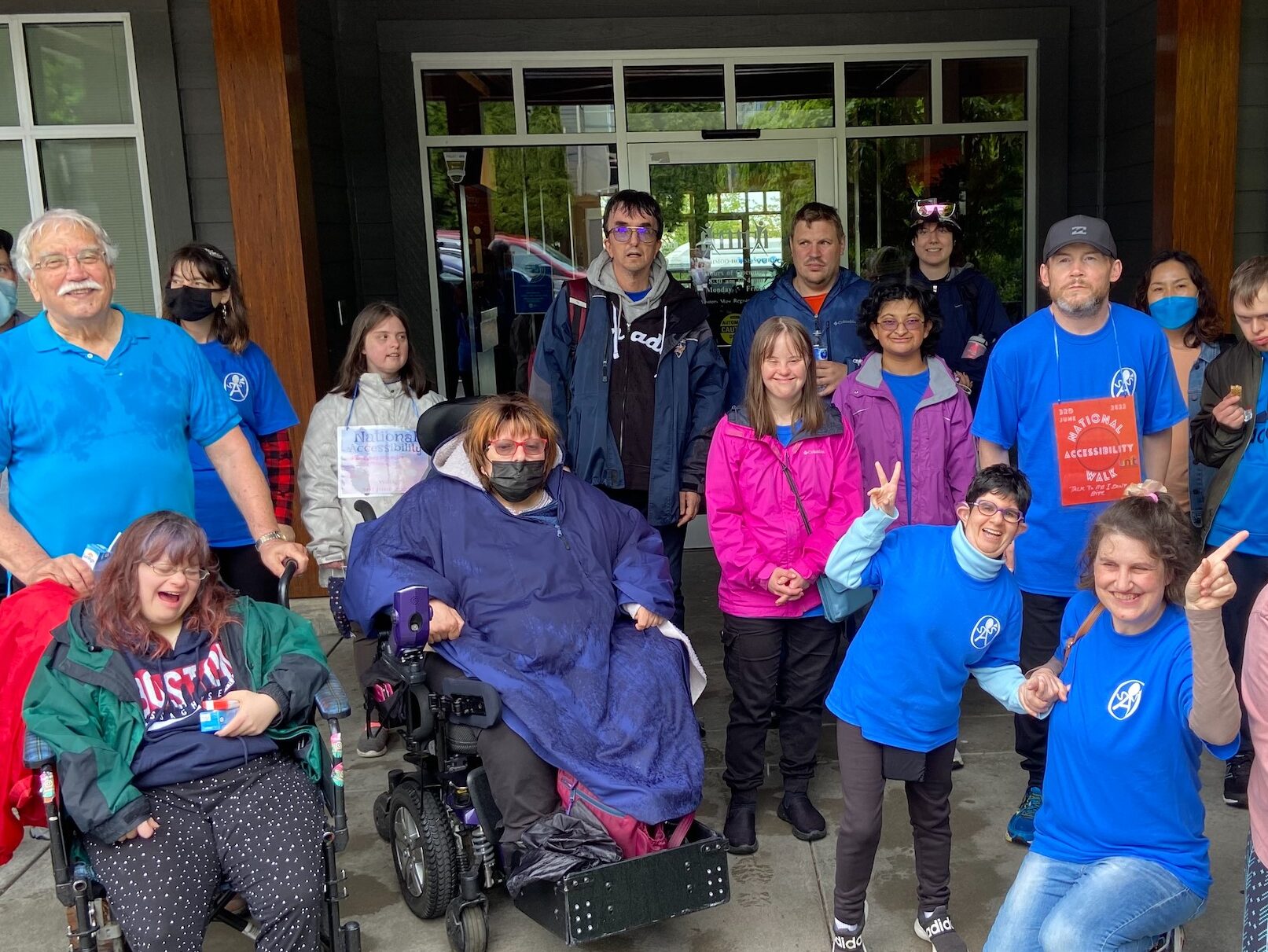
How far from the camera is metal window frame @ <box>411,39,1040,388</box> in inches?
259

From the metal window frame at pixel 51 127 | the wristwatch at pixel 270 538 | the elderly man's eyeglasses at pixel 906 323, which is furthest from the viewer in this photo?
the metal window frame at pixel 51 127

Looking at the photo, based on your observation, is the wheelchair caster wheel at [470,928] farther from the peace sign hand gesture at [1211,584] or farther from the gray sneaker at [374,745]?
the peace sign hand gesture at [1211,584]

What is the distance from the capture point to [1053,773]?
2.47m

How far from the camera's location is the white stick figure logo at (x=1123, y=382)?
3.18 meters

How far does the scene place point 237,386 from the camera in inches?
151

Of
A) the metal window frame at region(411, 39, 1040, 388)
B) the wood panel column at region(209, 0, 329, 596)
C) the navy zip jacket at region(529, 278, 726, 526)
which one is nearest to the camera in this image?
the navy zip jacket at region(529, 278, 726, 526)

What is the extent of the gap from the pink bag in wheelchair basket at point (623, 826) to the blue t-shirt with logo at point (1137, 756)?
0.88 meters

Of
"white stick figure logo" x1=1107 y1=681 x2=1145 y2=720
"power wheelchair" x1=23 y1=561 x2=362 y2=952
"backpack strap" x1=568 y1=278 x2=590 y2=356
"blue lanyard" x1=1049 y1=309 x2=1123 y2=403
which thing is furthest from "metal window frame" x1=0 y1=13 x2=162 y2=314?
"white stick figure logo" x1=1107 y1=681 x2=1145 y2=720

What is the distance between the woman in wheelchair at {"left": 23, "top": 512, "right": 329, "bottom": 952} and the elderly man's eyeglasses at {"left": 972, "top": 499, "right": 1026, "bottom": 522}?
5.13ft

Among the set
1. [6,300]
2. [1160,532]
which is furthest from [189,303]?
[1160,532]

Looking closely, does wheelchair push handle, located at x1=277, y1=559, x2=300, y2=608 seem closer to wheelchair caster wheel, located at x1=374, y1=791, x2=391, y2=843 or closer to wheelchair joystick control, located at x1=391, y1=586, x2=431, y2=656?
wheelchair joystick control, located at x1=391, y1=586, x2=431, y2=656

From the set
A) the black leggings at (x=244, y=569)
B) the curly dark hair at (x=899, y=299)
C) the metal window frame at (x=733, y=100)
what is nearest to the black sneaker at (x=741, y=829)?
the curly dark hair at (x=899, y=299)

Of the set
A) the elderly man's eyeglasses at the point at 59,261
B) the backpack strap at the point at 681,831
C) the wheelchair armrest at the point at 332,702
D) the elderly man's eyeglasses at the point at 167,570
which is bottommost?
the backpack strap at the point at 681,831

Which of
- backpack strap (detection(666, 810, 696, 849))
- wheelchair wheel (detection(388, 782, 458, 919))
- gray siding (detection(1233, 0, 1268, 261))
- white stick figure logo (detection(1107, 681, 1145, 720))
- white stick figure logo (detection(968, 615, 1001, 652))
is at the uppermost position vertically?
gray siding (detection(1233, 0, 1268, 261))
